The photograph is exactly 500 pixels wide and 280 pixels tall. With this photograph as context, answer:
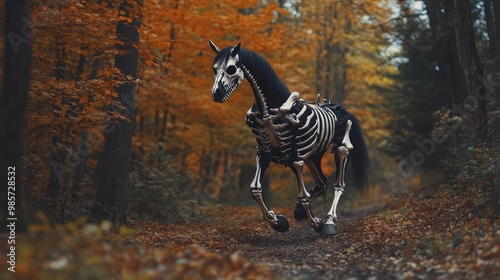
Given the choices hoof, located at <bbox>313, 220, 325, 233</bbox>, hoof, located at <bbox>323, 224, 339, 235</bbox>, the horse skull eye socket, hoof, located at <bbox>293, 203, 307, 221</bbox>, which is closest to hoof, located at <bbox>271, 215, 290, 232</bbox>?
hoof, located at <bbox>313, 220, 325, 233</bbox>

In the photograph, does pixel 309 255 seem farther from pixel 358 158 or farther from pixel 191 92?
pixel 191 92

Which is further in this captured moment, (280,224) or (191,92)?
(191,92)

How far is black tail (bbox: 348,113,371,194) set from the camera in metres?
11.6

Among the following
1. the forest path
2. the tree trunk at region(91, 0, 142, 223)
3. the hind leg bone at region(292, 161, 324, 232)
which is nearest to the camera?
the forest path

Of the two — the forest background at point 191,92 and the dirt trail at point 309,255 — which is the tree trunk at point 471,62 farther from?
the dirt trail at point 309,255

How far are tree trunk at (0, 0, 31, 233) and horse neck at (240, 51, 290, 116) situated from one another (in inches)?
162

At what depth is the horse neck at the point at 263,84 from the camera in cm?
913

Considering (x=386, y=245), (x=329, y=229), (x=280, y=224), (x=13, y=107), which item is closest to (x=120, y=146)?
(x=280, y=224)

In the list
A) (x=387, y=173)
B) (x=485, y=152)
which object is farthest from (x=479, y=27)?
(x=387, y=173)

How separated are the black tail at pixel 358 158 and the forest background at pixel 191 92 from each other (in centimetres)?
160

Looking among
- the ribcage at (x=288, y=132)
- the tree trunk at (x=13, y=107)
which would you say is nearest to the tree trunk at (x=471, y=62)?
the ribcage at (x=288, y=132)

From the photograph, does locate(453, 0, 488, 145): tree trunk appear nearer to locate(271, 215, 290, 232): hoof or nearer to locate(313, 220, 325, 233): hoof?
locate(313, 220, 325, 233): hoof

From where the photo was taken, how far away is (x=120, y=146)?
1135cm

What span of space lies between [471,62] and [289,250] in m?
5.99
